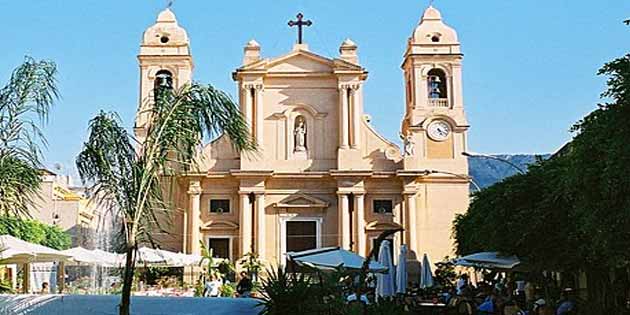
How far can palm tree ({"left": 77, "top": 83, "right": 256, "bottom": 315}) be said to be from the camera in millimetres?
12383

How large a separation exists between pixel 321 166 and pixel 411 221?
4.69 metres

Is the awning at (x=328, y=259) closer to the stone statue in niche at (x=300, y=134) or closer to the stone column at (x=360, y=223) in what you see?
the stone column at (x=360, y=223)

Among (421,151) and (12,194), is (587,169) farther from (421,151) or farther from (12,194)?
(421,151)

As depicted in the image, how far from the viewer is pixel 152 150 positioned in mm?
12562

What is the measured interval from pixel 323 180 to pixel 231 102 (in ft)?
81.7

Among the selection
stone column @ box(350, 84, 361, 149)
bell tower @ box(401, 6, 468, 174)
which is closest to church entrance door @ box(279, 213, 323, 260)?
stone column @ box(350, 84, 361, 149)

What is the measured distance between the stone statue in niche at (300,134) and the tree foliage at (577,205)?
37.6ft

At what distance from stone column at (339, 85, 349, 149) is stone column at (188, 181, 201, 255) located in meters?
6.57

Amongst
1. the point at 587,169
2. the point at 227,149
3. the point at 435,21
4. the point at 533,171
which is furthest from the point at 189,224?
the point at 587,169

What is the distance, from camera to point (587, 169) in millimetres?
10148

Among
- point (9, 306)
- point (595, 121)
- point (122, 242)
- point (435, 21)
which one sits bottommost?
point (9, 306)

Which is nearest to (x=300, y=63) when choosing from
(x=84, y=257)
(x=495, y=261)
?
(x=84, y=257)

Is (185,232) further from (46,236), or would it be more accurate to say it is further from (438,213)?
(438,213)

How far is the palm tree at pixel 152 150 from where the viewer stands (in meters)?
12.4
